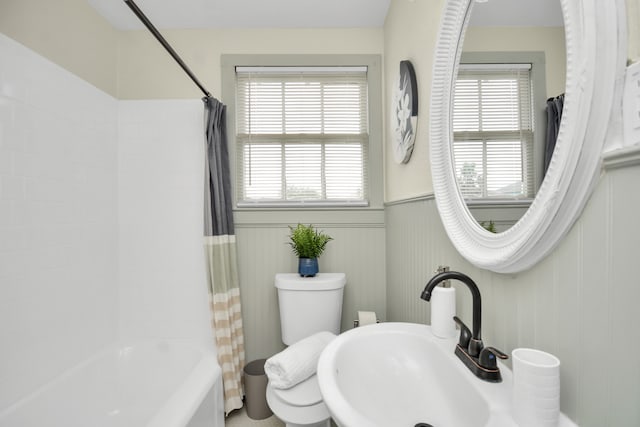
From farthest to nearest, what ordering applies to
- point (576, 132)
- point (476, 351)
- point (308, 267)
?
point (308, 267) → point (476, 351) → point (576, 132)

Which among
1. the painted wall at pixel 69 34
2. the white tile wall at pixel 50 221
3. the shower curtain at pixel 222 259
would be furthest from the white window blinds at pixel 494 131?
the painted wall at pixel 69 34

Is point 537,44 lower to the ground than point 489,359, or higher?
higher

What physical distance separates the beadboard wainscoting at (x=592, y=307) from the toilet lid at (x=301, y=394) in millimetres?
836

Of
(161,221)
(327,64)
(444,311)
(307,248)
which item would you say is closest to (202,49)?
(327,64)

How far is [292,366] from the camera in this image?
1349mm

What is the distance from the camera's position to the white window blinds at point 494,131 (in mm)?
668

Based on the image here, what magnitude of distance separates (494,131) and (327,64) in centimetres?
154

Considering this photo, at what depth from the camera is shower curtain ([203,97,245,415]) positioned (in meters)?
1.79

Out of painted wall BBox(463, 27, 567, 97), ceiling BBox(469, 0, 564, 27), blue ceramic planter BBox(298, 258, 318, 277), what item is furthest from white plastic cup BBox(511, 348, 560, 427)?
blue ceramic planter BBox(298, 258, 318, 277)

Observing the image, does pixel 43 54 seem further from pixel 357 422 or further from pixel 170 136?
pixel 357 422

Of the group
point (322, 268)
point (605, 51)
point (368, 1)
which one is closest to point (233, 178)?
point (322, 268)

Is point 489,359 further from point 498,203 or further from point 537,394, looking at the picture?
point 498,203

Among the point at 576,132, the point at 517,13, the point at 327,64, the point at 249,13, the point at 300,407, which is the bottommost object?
the point at 300,407

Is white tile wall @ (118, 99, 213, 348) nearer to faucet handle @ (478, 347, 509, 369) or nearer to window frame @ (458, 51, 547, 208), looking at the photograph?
faucet handle @ (478, 347, 509, 369)
